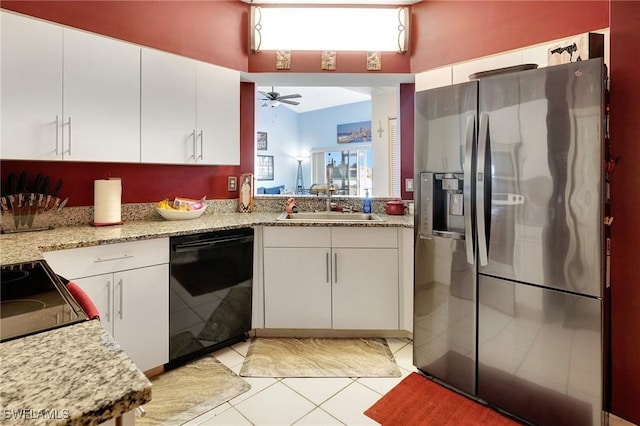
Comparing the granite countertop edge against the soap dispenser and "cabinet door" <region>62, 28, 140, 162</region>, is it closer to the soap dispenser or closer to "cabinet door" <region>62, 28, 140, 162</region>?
the soap dispenser

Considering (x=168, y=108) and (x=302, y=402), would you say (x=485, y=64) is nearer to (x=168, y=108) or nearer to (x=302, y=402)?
(x=168, y=108)

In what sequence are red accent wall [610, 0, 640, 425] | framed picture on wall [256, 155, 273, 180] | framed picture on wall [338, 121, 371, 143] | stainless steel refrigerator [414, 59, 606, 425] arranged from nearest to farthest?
stainless steel refrigerator [414, 59, 606, 425]
red accent wall [610, 0, 640, 425]
framed picture on wall [338, 121, 371, 143]
framed picture on wall [256, 155, 273, 180]

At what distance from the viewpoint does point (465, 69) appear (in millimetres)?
2479

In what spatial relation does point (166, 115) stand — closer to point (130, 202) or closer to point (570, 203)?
point (130, 202)

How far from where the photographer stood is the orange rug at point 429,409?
171 centimetres

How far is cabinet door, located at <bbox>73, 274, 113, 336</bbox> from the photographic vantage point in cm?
178

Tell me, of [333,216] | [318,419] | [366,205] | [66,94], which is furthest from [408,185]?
[66,94]

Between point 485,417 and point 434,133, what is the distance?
155 cm

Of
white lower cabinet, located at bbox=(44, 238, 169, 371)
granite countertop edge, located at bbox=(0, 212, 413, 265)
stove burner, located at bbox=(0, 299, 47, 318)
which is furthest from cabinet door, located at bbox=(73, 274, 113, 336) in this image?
stove burner, located at bbox=(0, 299, 47, 318)

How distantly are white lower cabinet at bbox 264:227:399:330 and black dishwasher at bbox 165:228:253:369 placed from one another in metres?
0.18

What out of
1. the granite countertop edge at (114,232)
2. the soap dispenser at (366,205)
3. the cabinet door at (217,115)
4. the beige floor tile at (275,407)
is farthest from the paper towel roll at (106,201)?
the soap dispenser at (366,205)

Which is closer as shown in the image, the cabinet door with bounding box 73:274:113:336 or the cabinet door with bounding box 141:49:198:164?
the cabinet door with bounding box 73:274:113:336

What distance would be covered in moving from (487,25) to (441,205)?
1420 mm

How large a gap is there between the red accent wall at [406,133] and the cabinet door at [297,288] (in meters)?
1.06
